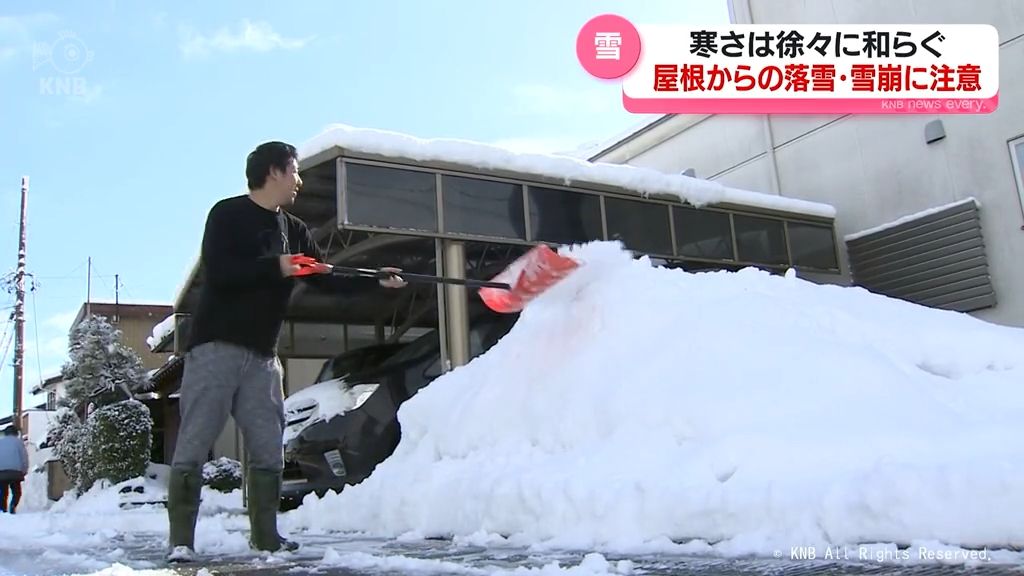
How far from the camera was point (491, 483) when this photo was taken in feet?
12.9

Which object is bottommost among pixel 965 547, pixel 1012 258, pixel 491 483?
pixel 965 547

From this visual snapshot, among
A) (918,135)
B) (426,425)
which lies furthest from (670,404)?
(918,135)

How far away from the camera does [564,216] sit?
855 cm

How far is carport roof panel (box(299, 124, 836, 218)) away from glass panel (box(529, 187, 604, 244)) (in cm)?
15

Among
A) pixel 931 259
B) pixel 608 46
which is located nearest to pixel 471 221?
pixel 608 46

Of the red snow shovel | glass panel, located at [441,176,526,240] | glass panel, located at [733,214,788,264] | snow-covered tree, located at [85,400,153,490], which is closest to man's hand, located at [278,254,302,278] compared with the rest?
the red snow shovel

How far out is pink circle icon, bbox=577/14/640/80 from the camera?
10.8 meters

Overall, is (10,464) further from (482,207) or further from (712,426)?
(712,426)

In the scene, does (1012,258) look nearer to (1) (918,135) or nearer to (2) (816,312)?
(1) (918,135)

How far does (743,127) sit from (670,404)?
9.47m

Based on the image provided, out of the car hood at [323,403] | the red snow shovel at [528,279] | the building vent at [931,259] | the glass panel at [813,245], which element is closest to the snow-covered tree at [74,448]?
the car hood at [323,403]

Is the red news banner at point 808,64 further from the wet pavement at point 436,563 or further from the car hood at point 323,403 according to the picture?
the wet pavement at point 436,563

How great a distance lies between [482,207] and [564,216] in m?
0.98

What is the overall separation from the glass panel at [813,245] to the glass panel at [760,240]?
0.72 ft
